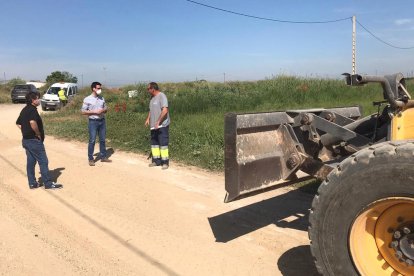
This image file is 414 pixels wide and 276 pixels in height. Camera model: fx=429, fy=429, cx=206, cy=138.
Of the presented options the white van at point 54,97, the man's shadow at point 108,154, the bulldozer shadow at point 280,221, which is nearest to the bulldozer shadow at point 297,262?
the bulldozer shadow at point 280,221

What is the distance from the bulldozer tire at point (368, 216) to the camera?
9.09ft

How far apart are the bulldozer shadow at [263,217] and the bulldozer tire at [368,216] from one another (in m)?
1.89

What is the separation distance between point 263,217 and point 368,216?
257 centimetres

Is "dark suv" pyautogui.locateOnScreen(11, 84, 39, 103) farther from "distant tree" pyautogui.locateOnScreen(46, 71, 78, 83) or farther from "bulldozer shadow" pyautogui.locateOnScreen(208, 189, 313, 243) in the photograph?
"bulldozer shadow" pyautogui.locateOnScreen(208, 189, 313, 243)

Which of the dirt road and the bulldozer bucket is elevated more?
the bulldozer bucket

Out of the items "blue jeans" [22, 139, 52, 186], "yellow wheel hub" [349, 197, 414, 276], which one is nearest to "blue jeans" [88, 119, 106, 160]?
"blue jeans" [22, 139, 52, 186]

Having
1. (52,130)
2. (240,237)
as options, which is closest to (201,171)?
(240,237)

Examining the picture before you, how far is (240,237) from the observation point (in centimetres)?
482

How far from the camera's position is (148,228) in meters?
5.19

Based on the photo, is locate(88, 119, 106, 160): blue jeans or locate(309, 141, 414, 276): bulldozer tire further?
locate(88, 119, 106, 160): blue jeans

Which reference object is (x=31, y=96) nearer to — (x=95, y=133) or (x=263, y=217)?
(x=95, y=133)

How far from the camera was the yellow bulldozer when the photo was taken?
9.25ft

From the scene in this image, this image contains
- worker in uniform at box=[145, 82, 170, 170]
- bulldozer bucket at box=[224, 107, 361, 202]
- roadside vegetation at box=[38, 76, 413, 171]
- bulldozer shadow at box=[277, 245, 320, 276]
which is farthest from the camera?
roadside vegetation at box=[38, 76, 413, 171]

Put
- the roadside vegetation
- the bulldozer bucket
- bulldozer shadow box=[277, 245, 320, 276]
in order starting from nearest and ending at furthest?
the bulldozer bucket, bulldozer shadow box=[277, 245, 320, 276], the roadside vegetation
